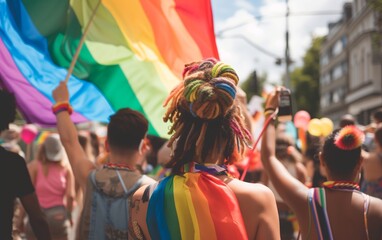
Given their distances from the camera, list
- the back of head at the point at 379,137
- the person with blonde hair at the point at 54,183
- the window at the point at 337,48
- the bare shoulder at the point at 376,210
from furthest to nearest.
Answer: the window at the point at 337,48, the person with blonde hair at the point at 54,183, the back of head at the point at 379,137, the bare shoulder at the point at 376,210

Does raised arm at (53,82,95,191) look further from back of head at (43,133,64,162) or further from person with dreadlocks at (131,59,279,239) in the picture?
back of head at (43,133,64,162)

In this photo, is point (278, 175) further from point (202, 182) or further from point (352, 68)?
point (352, 68)

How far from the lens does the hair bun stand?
203 centimetres

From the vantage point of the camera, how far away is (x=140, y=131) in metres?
3.07

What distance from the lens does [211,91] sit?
2.03 meters

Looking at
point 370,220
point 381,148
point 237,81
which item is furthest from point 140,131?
point 381,148

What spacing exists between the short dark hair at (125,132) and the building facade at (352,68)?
27327 mm

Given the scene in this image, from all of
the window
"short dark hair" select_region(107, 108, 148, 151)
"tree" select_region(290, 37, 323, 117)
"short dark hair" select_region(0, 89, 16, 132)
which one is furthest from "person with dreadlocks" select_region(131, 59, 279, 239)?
"tree" select_region(290, 37, 323, 117)

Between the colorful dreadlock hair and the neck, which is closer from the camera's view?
the colorful dreadlock hair

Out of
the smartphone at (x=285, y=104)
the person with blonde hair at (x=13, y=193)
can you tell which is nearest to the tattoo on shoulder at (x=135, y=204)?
the person with blonde hair at (x=13, y=193)

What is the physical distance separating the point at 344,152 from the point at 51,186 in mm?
3994

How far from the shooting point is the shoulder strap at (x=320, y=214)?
101 inches

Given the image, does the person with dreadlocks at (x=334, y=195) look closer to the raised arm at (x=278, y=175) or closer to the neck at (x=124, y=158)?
the raised arm at (x=278, y=175)

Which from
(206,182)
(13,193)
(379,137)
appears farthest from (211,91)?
(379,137)
